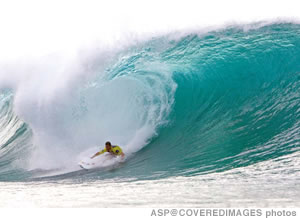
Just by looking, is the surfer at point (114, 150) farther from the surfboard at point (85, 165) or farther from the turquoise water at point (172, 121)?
the turquoise water at point (172, 121)

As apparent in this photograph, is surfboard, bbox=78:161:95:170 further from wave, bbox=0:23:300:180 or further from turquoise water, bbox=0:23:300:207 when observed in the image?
wave, bbox=0:23:300:180

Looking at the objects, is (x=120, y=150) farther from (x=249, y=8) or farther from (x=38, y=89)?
(x=249, y=8)

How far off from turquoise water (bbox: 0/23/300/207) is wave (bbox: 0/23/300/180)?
31 millimetres

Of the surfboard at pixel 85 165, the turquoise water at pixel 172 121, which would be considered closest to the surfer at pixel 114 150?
the surfboard at pixel 85 165

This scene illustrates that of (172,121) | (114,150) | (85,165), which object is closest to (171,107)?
(172,121)

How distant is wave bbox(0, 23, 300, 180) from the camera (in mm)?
8531

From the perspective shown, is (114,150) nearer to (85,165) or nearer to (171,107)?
(85,165)

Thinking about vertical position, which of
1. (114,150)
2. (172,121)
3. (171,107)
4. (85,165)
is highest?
(171,107)

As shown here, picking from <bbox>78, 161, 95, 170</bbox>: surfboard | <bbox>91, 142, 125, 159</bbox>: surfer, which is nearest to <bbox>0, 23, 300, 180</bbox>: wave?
<bbox>78, 161, 95, 170</bbox>: surfboard

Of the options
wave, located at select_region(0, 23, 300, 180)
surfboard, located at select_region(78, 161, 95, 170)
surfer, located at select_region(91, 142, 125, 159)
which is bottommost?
surfboard, located at select_region(78, 161, 95, 170)

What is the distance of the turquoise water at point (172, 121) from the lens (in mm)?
6914

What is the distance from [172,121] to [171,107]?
0.51 meters

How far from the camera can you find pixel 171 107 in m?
10.5

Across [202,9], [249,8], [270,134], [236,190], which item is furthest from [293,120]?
[202,9]
